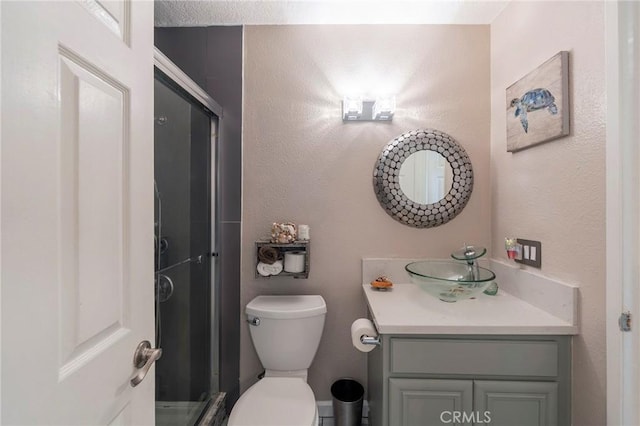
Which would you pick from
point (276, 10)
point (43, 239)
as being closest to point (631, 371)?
point (43, 239)

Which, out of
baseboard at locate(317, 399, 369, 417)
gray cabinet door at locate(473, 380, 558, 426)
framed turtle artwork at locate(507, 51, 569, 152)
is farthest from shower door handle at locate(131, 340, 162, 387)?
framed turtle artwork at locate(507, 51, 569, 152)

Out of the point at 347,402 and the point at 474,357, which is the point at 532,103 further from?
the point at 347,402

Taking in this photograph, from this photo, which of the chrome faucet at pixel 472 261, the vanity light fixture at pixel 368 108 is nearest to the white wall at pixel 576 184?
the chrome faucet at pixel 472 261

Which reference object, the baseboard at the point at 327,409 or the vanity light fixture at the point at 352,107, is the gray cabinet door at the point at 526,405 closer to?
the baseboard at the point at 327,409

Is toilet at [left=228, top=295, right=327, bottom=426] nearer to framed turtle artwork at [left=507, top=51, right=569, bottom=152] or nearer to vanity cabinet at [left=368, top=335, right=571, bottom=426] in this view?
vanity cabinet at [left=368, top=335, right=571, bottom=426]

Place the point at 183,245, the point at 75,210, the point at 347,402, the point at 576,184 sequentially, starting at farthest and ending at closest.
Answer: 1. the point at 347,402
2. the point at 183,245
3. the point at 576,184
4. the point at 75,210

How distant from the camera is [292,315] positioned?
139cm

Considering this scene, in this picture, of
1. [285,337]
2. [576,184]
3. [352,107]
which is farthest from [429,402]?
[352,107]

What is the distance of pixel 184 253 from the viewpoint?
4.52 ft

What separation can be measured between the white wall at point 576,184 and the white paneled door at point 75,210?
55.6 inches

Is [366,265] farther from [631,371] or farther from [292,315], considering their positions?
[631,371]

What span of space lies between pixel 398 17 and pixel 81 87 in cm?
167

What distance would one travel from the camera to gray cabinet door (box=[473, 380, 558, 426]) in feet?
3.35

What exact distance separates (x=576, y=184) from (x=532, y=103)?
1.42 feet
